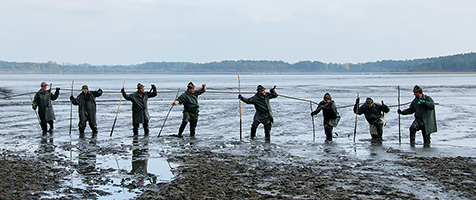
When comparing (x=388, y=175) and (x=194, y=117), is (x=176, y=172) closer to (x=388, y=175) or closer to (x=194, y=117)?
(x=388, y=175)

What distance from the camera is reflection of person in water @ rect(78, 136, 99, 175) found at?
8930 mm

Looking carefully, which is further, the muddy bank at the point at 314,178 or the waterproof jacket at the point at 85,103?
the waterproof jacket at the point at 85,103

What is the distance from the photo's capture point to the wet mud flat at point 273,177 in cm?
702

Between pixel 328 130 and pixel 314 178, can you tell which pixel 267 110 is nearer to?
pixel 328 130

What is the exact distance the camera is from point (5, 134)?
14.7 metres

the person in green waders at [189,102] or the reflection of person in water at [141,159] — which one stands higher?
the person in green waders at [189,102]

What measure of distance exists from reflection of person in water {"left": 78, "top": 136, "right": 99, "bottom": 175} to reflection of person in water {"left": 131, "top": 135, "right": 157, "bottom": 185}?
83 cm

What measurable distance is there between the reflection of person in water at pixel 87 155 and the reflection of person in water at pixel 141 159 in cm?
83

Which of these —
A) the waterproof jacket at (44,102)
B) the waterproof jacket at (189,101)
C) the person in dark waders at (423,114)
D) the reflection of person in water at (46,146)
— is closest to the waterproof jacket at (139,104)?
the waterproof jacket at (189,101)

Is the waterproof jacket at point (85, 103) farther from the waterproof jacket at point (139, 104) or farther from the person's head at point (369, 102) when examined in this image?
the person's head at point (369, 102)

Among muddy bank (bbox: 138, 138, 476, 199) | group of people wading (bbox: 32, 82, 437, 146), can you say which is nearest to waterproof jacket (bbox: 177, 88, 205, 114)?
group of people wading (bbox: 32, 82, 437, 146)

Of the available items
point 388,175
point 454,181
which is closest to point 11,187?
point 388,175

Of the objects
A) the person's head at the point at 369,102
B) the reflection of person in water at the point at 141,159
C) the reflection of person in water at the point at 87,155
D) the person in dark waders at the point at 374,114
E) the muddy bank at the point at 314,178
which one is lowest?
the muddy bank at the point at 314,178

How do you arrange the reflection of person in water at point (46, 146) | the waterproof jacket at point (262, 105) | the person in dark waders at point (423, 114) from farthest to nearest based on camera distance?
the waterproof jacket at point (262, 105), the person in dark waders at point (423, 114), the reflection of person in water at point (46, 146)
